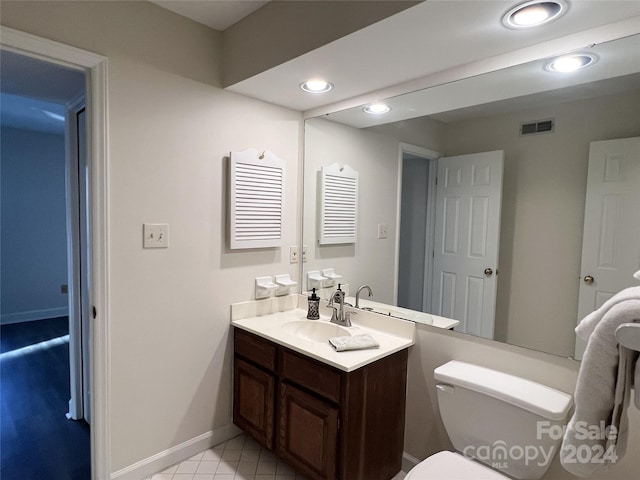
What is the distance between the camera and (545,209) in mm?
1564

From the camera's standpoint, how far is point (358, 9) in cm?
135

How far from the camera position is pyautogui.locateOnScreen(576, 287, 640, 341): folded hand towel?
2.75 feet

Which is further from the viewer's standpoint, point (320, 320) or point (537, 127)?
point (320, 320)

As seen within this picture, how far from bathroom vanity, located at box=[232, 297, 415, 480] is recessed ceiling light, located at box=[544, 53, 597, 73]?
1.31m

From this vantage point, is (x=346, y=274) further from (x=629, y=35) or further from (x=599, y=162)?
(x=629, y=35)

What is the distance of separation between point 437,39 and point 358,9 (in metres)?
0.33

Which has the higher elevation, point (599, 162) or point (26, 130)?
point (26, 130)

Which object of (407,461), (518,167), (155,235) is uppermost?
(518,167)

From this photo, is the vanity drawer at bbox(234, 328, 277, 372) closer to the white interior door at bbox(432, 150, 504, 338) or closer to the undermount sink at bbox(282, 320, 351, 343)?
the undermount sink at bbox(282, 320, 351, 343)

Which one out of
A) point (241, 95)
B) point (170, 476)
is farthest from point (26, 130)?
point (170, 476)

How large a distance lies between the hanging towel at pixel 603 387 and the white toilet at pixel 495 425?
40 centimetres

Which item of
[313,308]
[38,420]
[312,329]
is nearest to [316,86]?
[313,308]

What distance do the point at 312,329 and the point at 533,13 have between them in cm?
178

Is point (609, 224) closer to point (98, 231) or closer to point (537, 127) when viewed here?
point (537, 127)
